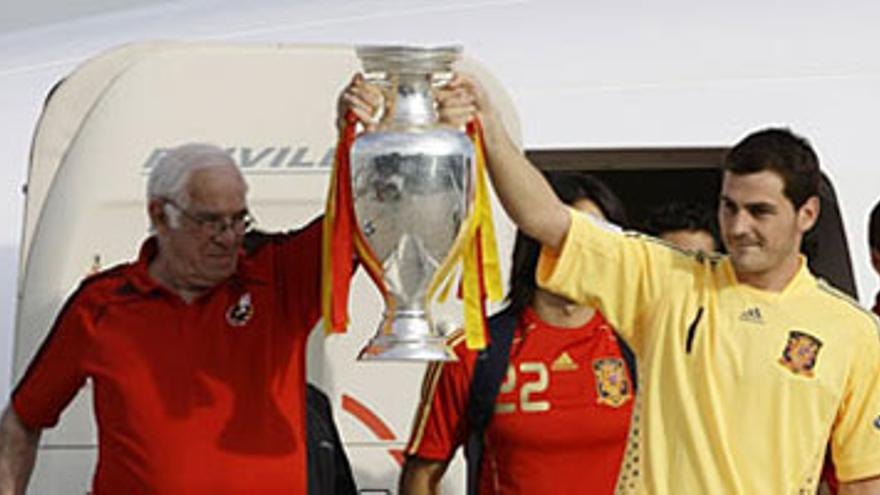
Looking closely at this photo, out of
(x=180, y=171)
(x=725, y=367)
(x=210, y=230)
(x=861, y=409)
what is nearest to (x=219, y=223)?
(x=210, y=230)

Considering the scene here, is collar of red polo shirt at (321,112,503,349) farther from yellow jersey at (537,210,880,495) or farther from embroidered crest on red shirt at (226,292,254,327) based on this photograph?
embroidered crest on red shirt at (226,292,254,327)

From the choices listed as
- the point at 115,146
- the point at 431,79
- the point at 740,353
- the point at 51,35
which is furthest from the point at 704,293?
the point at 51,35

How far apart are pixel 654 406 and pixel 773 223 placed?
0.48 meters

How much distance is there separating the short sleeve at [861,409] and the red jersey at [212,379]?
1.23m

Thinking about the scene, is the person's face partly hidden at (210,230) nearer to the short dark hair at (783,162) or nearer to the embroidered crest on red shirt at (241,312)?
the embroidered crest on red shirt at (241,312)

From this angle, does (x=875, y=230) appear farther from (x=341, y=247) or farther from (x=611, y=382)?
(x=341, y=247)

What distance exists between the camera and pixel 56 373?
5.88 meters

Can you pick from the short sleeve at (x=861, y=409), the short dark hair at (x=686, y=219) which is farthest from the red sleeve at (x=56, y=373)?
the short dark hair at (x=686, y=219)

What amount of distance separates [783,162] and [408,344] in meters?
0.96

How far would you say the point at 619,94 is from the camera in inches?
308

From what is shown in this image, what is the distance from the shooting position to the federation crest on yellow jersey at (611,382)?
599cm

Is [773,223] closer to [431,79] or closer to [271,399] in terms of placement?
[431,79]

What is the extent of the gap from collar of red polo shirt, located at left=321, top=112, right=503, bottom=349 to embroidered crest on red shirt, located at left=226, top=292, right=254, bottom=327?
1.25 ft

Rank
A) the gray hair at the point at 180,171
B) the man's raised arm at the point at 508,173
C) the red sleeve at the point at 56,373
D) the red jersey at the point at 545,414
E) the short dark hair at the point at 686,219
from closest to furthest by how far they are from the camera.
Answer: the man's raised arm at the point at 508,173
the gray hair at the point at 180,171
the red sleeve at the point at 56,373
the red jersey at the point at 545,414
the short dark hair at the point at 686,219
